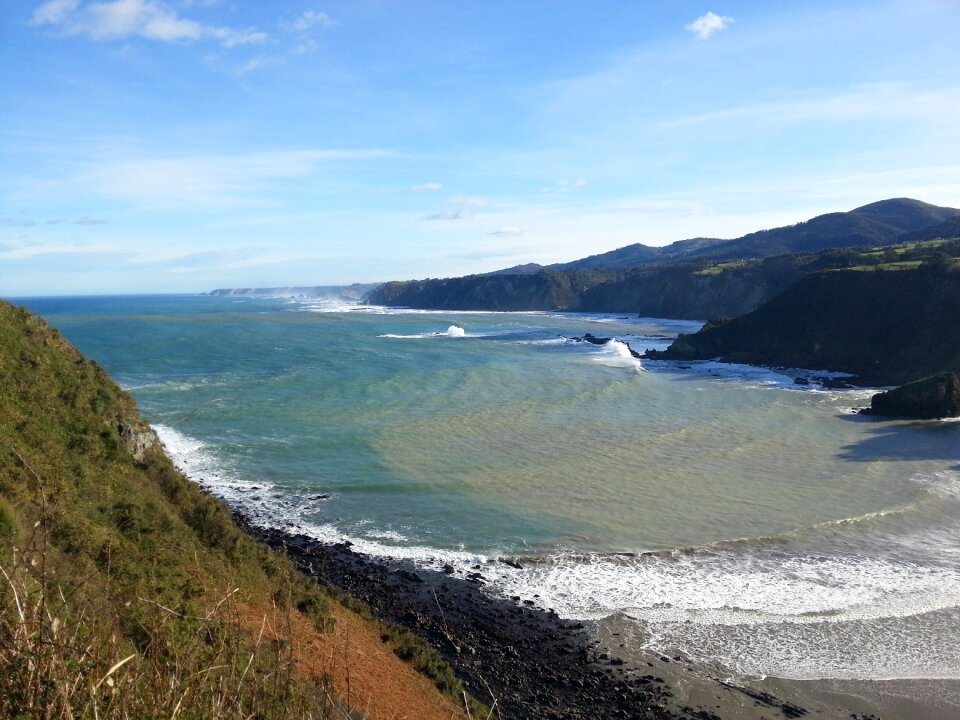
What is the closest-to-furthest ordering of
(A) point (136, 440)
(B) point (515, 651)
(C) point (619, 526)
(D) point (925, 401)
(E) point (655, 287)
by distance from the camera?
(B) point (515, 651)
(A) point (136, 440)
(C) point (619, 526)
(D) point (925, 401)
(E) point (655, 287)

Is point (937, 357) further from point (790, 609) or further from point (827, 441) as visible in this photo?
point (790, 609)

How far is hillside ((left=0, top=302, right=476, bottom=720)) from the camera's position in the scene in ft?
10.9

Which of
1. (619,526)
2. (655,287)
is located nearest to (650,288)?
(655,287)

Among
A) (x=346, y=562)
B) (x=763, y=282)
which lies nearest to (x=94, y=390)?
(x=346, y=562)

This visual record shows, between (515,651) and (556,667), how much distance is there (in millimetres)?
938

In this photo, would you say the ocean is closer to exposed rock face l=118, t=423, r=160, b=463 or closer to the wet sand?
Result: the wet sand

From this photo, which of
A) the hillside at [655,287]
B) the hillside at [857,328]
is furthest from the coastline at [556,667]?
the hillside at [655,287]

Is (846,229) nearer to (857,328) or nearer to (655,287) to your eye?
(655,287)

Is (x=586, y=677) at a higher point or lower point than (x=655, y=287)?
lower

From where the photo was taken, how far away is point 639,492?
72.7ft

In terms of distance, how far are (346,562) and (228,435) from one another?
14.7 m

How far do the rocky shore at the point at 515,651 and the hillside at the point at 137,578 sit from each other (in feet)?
3.58

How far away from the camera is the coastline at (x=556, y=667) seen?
1146 centimetres

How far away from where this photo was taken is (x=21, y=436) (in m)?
12.2
